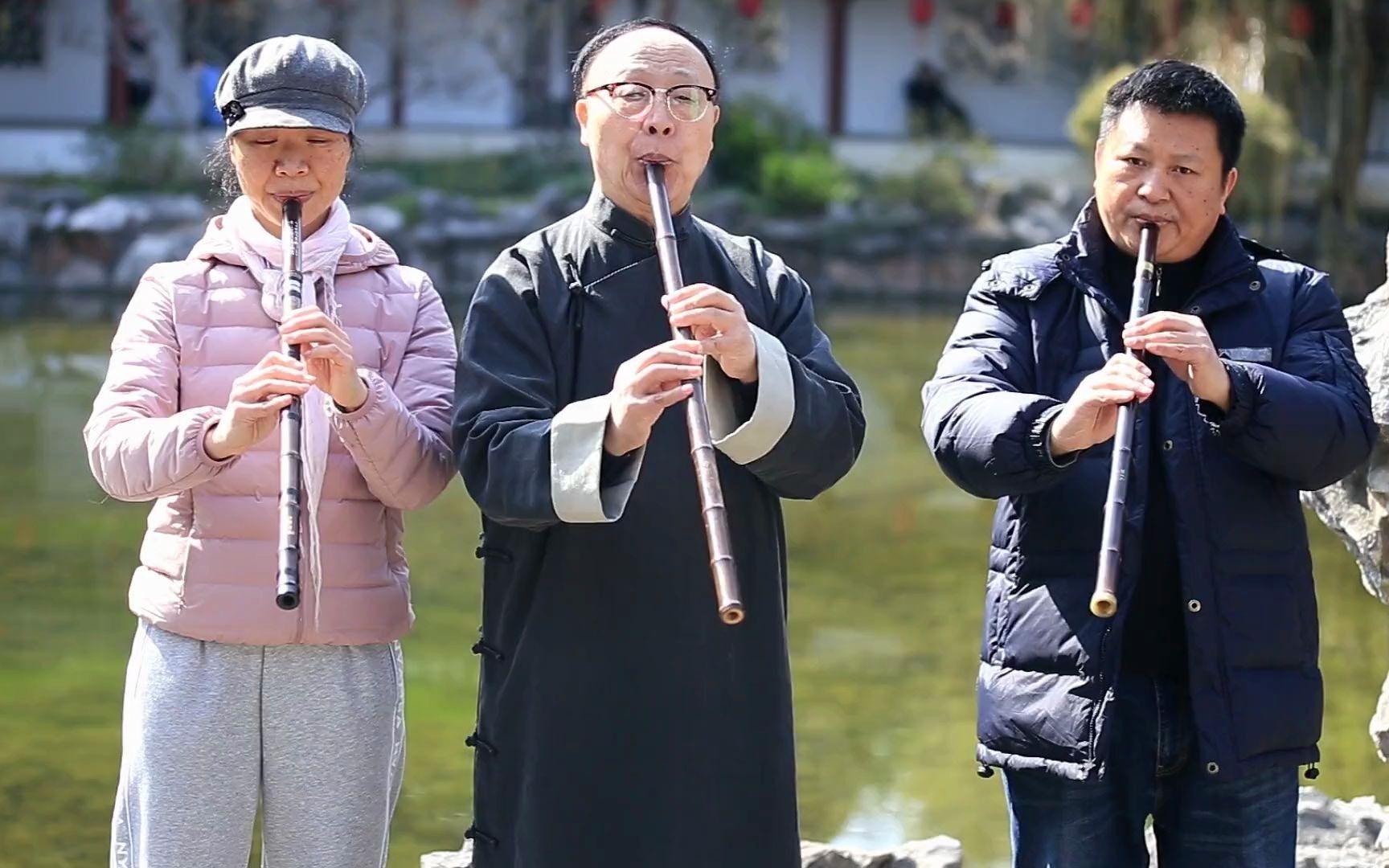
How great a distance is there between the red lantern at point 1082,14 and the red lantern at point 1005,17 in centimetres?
123

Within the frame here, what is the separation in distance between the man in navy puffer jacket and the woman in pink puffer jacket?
2.54 ft

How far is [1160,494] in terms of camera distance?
8.50 ft

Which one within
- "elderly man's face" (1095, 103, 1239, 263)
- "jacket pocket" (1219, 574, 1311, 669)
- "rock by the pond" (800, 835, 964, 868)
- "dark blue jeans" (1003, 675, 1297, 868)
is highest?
"elderly man's face" (1095, 103, 1239, 263)

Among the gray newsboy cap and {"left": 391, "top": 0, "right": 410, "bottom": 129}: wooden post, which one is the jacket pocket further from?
{"left": 391, "top": 0, "right": 410, "bottom": 129}: wooden post

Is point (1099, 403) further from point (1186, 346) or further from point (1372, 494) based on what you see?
point (1372, 494)

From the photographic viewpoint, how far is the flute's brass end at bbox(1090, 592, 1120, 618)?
236cm

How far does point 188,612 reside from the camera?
8.40 feet

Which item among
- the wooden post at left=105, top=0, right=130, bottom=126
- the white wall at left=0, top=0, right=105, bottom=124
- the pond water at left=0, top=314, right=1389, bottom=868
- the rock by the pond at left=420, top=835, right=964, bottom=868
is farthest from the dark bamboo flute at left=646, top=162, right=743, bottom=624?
the white wall at left=0, top=0, right=105, bottom=124

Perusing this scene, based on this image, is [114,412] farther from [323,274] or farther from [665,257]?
[665,257]

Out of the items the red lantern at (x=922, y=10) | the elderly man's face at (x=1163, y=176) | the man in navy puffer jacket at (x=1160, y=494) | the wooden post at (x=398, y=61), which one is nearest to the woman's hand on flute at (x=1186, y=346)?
the man in navy puffer jacket at (x=1160, y=494)

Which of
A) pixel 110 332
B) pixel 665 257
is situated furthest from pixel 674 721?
pixel 110 332

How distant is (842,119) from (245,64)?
19505 millimetres

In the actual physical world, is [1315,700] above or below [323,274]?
below

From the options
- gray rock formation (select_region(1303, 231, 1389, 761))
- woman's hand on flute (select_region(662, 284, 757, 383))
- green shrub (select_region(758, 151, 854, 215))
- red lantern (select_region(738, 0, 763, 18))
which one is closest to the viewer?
woman's hand on flute (select_region(662, 284, 757, 383))
